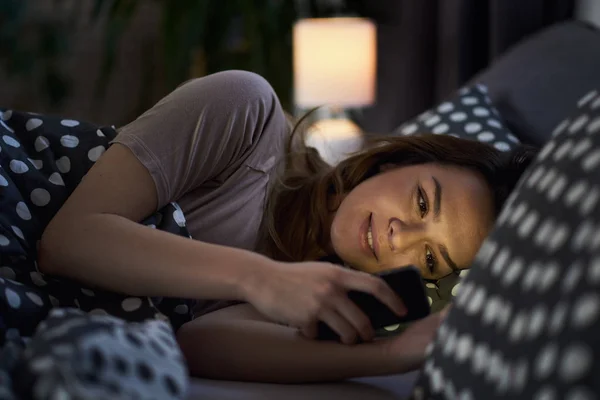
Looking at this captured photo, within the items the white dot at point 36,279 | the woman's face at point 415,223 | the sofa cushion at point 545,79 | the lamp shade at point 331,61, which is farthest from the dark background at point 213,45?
the white dot at point 36,279

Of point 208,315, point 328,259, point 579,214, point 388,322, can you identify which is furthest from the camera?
point 328,259

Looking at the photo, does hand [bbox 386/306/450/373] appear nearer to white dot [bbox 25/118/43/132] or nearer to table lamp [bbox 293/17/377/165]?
white dot [bbox 25/118/43/132]

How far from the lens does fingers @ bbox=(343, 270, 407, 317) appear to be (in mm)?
860

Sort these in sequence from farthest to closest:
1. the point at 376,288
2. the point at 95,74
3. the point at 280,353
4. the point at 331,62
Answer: the point at 95,74
the point at 331,62
the point at 280,353
the point at 376,288

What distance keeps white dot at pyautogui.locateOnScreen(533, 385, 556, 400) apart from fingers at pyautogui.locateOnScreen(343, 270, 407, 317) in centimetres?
28

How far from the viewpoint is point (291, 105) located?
3.33 m

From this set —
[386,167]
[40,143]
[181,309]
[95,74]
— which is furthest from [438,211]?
[95,74]

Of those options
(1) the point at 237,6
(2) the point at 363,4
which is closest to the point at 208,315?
(1) the point at 237,6

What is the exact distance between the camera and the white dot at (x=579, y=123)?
0.75 meters

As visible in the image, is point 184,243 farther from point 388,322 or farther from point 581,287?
point 581,287

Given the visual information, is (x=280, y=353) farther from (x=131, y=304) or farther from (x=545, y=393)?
(x=545, y=393)

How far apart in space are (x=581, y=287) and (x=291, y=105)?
277 centimetres

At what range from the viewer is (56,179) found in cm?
117

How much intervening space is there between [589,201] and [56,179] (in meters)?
0.78
